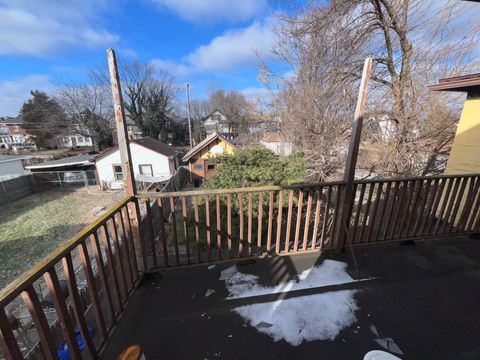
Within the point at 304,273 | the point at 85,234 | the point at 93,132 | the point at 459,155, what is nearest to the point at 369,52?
the point at 459,155

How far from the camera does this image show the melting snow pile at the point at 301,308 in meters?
1.65

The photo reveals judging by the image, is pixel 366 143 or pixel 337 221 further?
pixel 366 143

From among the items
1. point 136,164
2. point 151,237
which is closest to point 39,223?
point 136,164

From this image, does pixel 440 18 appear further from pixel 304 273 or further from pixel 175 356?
pixel 175 356

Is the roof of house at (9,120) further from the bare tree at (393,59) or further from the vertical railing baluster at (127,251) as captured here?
the vertical railing baluster at (127,251)

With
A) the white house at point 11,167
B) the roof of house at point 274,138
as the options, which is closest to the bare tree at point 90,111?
the white house at point 11,167

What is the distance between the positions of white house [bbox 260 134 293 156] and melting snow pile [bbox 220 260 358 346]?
19.2ft

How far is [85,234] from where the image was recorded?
1320 millimetres

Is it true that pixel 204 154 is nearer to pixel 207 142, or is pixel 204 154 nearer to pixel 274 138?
pixel 207 142

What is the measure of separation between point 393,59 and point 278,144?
4422 mm

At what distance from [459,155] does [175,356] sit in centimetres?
463

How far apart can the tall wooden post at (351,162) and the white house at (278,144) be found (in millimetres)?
5415

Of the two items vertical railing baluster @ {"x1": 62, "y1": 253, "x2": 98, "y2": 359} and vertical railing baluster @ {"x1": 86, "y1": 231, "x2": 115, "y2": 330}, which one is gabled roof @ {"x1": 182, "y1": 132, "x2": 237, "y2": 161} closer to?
vertical railing baluster @ {"x1": 86, "y1": 231, "x2": 115, "y2": 330}

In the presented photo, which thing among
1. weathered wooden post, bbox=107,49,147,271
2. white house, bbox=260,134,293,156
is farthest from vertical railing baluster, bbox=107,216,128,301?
white house, bbox=260,134,293,156
